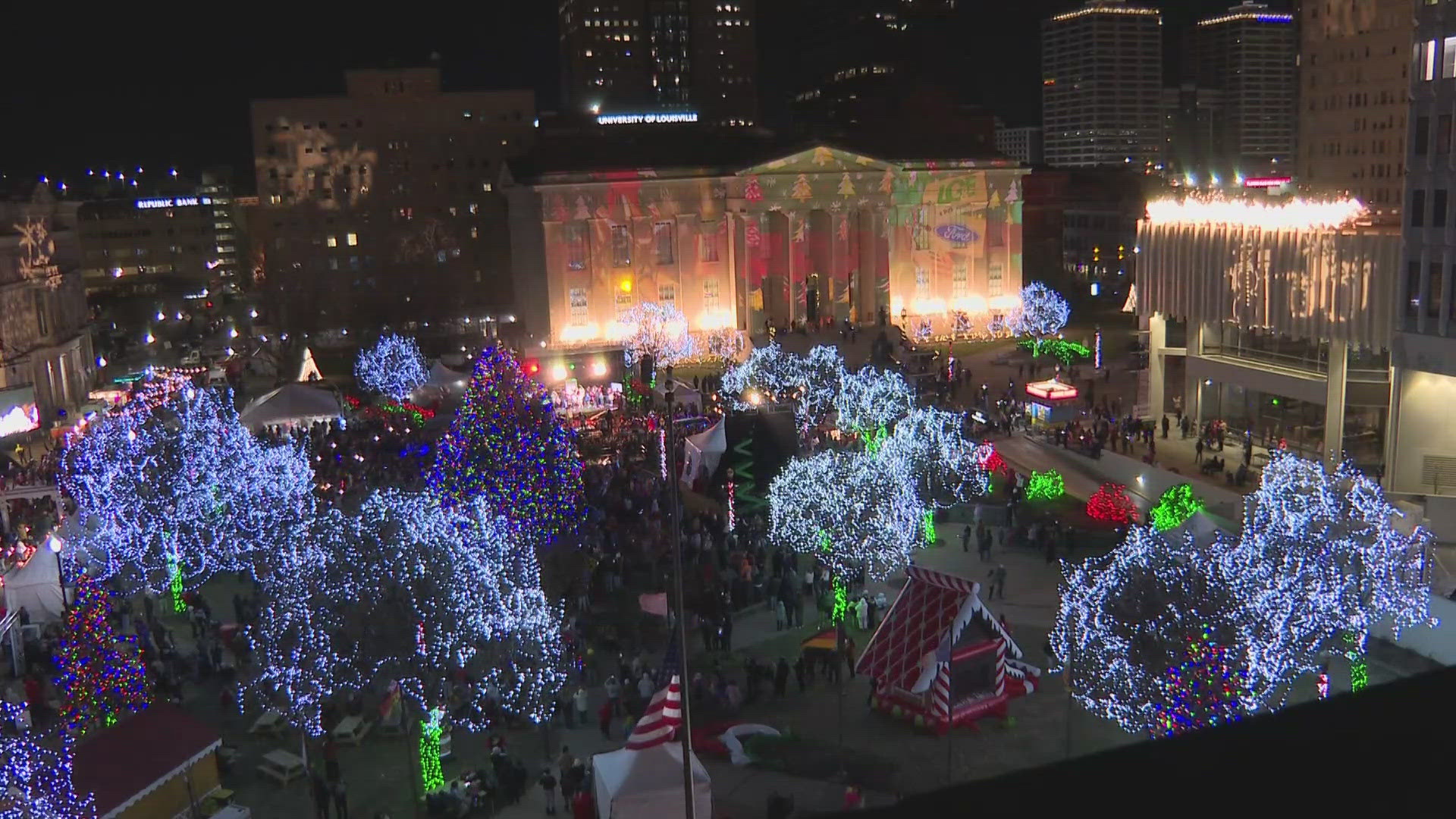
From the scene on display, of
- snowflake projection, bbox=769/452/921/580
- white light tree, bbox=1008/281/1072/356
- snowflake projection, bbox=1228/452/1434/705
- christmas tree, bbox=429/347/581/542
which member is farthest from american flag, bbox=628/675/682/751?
white light tree, bbox=1008/281/1072/356

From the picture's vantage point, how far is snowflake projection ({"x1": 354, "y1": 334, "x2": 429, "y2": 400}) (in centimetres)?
5041

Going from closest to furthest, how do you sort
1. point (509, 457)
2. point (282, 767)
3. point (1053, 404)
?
1. point (282, 767)
2. point (509, 457)
3. point (1053, 404)

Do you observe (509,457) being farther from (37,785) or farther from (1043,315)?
(1043,315)

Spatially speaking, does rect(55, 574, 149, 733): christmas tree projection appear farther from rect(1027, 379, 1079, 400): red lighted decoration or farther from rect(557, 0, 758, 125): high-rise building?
rect(557, 0, 758, 125): high-rise building

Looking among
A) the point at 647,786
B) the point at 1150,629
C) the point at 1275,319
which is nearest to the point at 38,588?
the point at 647,786

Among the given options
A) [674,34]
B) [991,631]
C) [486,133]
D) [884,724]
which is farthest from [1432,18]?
[674,34]

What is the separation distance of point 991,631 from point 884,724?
2339 mm

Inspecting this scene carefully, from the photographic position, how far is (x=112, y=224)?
14312 cm

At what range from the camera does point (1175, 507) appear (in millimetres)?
29328

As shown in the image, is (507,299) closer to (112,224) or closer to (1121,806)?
(112,224)

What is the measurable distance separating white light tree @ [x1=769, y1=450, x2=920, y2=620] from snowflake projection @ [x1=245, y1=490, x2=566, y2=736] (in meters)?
8.42

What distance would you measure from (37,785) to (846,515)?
15.4 metres

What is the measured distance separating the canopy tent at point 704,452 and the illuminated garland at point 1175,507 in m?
11.1

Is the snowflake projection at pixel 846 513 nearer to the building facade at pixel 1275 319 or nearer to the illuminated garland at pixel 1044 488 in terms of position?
the illuminated garland at pixel 1044 488
